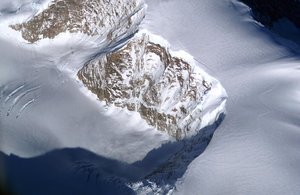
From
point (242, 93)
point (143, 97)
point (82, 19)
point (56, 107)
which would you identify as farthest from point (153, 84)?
point (82, 19)

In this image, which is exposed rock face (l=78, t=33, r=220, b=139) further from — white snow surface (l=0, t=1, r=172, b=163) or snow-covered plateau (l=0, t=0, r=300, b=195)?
white snow surface (l=0, t=1, r=172, b=163)

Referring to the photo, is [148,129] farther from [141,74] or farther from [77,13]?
[77,13]

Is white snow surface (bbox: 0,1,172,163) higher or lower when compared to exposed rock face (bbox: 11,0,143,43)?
lower

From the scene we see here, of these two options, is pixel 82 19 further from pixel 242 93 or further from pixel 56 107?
pixel 242 93

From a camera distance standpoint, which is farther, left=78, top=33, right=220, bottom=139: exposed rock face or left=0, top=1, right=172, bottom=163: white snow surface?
left=78, top=33, right=220, bottom=139: exposed rock face

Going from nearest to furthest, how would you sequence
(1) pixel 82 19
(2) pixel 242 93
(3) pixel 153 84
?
(2) pixel 242 93
(3) pixel 153 84
(1) pixel 82 19

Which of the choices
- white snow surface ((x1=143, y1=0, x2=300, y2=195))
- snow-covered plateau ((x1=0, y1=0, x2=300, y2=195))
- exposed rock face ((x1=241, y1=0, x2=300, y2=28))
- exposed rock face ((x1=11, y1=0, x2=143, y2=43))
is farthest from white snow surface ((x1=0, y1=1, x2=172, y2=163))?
exposed rock face ((x1=241, y1=0, x2=300, y2=28))

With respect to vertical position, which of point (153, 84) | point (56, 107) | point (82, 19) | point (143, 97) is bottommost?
point (143, 97)

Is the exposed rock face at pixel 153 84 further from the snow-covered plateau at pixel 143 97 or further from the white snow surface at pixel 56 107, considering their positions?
the white snow surface at pixel 56 107
